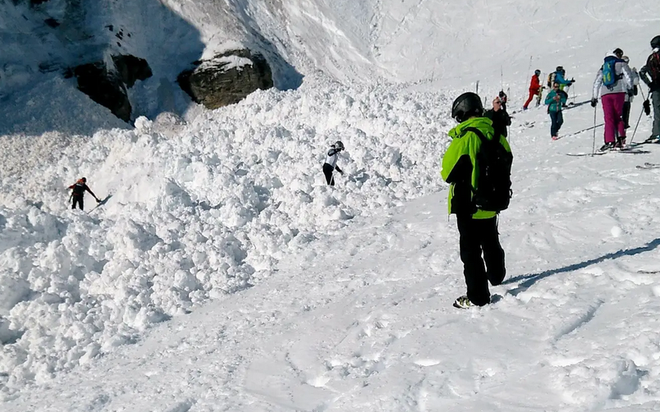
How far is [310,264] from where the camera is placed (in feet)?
29.6

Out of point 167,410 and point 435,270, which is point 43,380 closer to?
point 167,410

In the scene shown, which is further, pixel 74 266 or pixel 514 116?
pixel 514 116

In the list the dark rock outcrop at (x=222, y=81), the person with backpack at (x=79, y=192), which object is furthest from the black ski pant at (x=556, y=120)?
the dark rock outcrop at (x=222, y=81)

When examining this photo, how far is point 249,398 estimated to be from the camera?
15.0ft

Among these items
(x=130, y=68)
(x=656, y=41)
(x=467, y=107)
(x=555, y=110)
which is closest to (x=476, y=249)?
(x=467, y=107)

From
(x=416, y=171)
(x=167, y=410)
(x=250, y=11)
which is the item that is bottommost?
(x=167, y=410)

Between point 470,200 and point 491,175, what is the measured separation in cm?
28

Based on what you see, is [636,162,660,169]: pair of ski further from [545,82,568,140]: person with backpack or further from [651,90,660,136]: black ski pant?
[545,82,568,140]: person with backpack

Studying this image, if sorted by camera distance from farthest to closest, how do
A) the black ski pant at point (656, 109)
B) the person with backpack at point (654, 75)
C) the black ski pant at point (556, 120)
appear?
the black ski pant at point (556, 120) → the black ski pant at point (656, 109) → the person with backpack at point (654, 75)

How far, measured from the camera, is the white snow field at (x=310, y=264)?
412 centimetres

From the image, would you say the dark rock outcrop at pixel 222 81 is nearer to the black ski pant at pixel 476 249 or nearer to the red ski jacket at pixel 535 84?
the red ski jacket at pixel 535 84

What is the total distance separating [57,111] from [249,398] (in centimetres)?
2124

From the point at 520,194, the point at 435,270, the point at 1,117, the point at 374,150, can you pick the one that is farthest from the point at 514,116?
the point at 1,117

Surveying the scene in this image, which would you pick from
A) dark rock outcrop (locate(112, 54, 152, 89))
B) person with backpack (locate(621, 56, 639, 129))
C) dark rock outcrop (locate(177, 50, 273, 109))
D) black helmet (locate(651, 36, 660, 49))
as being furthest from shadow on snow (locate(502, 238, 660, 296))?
dark rock outcrop (locate(112, 54, 152, 89))
